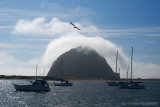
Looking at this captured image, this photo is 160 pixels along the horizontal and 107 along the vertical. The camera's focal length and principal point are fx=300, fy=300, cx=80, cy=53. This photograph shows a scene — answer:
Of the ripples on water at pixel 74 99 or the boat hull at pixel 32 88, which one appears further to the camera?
the boat hull at pixel 32 88

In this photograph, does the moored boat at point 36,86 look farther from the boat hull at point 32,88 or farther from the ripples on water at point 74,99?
the ripples on water at point 74,99

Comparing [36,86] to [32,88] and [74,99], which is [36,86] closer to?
[32,88]

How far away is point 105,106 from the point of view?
62.7m

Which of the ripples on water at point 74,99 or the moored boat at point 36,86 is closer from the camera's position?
the ripples on water at point 74,99

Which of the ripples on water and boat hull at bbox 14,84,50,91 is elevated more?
boat hull at bbox 14,84,50,91

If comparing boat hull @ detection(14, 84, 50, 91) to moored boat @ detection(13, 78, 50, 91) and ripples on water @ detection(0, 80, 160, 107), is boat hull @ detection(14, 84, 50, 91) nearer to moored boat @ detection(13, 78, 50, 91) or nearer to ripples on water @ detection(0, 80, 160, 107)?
moored boat @ detection(13, 78, 50, 91)

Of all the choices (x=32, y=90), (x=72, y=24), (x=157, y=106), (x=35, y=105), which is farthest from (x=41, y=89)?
(x=72, y=24)

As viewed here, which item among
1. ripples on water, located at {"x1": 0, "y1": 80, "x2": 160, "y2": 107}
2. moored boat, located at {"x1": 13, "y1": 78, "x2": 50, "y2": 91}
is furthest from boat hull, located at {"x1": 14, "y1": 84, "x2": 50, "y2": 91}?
ripples on water, located at {"x1": 0, "y1": 80, "x2": 160, "y2": 107}

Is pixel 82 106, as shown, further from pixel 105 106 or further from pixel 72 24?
pixel 72 24

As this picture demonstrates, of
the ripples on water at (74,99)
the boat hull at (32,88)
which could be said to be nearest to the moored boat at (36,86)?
the boat hull at (32,88)

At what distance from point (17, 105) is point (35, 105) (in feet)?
12.4

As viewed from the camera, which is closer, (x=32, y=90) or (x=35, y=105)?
(x=35, y=105)

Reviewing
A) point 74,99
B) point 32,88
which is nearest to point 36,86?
point 32,88

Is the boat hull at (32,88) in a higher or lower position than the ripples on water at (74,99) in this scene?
higher
